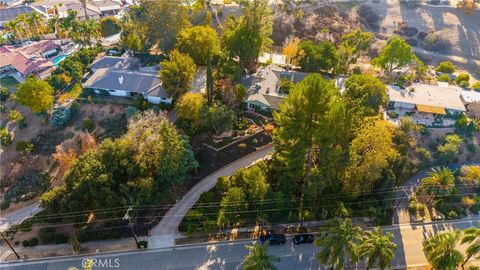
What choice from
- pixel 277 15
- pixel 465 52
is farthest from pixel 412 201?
pixel 465 52

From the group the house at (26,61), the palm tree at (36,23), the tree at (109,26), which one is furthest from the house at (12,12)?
the house at (26,61)

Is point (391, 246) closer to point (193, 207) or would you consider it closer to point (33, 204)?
point (193, 207)

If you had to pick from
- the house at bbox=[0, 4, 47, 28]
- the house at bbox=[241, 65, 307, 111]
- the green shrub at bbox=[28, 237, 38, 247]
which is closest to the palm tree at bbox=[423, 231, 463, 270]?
the house at bbox=[241, 65, 307, 111]

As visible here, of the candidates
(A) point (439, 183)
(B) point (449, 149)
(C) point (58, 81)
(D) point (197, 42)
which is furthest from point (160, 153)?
(B) point (449, 149)

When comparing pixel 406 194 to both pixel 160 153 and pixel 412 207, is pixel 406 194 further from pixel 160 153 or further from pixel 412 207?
pixel 160 153

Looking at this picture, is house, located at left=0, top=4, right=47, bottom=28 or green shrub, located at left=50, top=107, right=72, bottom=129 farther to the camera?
house, located at left=0, top=4, right=47, bottom=28

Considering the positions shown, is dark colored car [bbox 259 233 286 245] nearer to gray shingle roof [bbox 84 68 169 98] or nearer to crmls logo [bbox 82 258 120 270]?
crmls logo [bbox 82 258 120 270]
